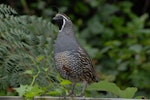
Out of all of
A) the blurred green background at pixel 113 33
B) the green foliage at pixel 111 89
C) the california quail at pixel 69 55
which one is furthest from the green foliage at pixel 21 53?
the blurred green background at pixel 113 33

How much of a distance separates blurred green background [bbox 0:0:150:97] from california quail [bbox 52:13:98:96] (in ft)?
8.85

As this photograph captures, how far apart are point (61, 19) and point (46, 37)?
0.76 metres

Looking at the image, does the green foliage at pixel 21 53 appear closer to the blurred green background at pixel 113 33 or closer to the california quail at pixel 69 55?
the california quail at pixel 69 55

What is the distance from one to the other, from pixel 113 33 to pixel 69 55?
3.92 meters

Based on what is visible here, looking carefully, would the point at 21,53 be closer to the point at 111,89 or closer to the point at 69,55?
the point at 69,55

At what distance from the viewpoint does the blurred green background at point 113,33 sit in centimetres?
715

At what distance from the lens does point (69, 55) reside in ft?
13.1

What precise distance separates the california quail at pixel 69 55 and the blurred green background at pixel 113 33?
270 centimetres

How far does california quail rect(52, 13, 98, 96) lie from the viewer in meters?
3.95

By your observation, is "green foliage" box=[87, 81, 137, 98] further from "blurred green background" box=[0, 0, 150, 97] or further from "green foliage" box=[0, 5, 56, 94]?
"blurred green background" box=[0, 0, 150, 97]

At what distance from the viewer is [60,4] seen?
8086 mm

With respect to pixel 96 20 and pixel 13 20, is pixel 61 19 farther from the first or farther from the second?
pixel 96 20

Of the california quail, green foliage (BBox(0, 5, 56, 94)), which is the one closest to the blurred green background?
green foliage (BBox(0, 5, 56, 94))

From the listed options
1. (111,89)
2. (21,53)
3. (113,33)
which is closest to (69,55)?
(111,89)
